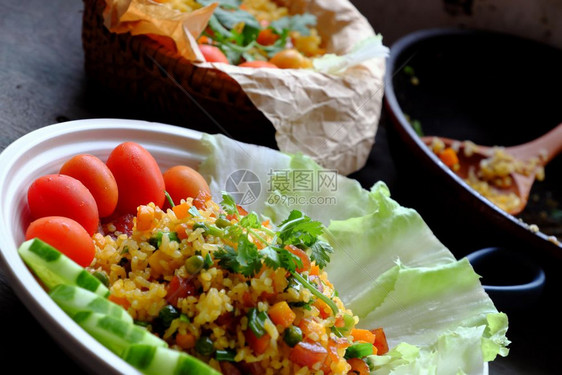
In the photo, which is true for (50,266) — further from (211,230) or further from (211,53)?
(211,53)

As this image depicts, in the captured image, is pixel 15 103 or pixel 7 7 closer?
pixel 15 103

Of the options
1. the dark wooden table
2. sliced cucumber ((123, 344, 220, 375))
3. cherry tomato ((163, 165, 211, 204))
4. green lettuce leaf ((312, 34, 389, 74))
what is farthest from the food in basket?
green lettuce leaf ((312, 34, 389, 74))

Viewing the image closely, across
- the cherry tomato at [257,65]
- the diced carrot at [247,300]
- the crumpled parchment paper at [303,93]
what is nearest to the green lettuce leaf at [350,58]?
the crumpled parchment paper at [303,93]

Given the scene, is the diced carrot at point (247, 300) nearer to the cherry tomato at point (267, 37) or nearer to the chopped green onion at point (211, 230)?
the chopped green onion at point (211, 230)

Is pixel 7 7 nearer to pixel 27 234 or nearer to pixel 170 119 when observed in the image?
pixel 170 119

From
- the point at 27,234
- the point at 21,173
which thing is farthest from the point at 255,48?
the point at 27,234

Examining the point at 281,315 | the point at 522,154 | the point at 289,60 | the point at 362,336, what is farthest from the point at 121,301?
the point at 522,154
